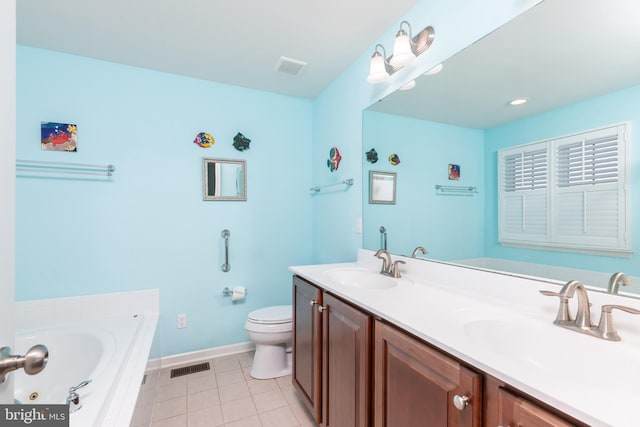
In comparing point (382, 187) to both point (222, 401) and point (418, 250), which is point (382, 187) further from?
point (222, 401)

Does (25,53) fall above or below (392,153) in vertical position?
above

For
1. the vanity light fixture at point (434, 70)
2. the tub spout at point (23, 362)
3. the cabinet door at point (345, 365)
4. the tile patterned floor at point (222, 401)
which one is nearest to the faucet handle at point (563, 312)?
the cabinet door at point (345, 365)

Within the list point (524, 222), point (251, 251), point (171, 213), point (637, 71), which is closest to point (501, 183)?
point (524, 222)

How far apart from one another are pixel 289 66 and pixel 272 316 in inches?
75.5

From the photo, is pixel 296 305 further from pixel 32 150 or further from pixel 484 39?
pixel 32 150

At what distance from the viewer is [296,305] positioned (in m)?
1.85

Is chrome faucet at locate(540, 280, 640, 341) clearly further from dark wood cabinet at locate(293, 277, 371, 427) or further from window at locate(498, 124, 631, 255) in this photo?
dark wood cabinet at locate(293, 277, 371, 427)

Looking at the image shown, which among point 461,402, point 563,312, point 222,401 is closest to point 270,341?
point 222,401

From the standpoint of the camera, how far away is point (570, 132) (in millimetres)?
1052

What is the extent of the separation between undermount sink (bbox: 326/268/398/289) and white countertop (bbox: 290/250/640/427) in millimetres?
238

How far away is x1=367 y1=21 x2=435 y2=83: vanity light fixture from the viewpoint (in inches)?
58.7

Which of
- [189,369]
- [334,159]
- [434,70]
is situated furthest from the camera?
[334,159]

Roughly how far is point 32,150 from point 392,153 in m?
2.44

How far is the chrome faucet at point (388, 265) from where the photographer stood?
167 centimetres
